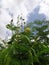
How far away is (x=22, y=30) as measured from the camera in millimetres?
7141

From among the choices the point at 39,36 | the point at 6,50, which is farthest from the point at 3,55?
the point at 39,36

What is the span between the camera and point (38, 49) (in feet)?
22.2

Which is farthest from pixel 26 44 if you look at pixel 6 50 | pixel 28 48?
pixel 6 50

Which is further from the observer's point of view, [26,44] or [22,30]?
[22,30]

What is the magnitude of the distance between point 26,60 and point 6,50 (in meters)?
0.62

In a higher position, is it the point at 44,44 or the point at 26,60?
the point at 44,44

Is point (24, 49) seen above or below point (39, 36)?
below

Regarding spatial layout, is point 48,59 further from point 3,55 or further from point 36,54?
point 3,55

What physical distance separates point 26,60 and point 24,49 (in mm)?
309

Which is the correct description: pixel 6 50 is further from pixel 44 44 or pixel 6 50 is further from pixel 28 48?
pixel 44 44

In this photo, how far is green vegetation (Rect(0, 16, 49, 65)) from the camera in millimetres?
6444

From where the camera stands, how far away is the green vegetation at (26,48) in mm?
6444

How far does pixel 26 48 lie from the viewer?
256 inches

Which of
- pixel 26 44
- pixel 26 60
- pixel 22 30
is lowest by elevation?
pixel 26 60
